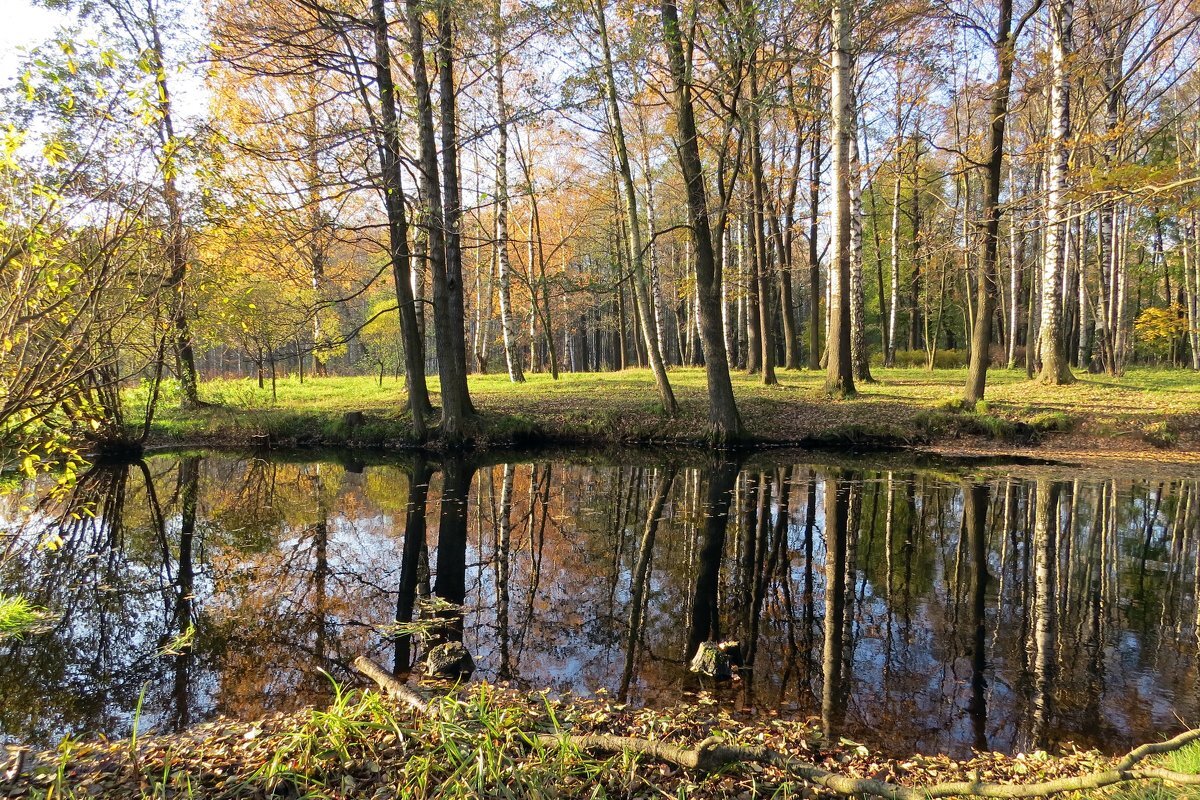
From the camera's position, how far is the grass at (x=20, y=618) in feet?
18.3

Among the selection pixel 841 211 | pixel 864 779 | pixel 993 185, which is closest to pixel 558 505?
pixel 864 779

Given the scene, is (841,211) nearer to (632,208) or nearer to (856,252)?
(856,252)

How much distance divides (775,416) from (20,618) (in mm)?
13673

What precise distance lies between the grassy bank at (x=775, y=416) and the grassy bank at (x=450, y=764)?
37.5 feet

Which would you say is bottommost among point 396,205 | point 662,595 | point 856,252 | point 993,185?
point 662,595

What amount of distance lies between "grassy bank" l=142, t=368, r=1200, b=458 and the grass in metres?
9.47

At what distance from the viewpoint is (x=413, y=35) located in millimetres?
12227

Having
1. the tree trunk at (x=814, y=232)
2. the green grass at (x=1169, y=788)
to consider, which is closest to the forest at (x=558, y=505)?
the green grass at (x=1169, y=788)

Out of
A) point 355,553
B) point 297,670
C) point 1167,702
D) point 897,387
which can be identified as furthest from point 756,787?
point 897,387

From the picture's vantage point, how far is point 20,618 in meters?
5.77

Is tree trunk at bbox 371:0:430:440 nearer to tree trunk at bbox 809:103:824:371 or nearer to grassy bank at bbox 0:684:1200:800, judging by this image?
grassy bank at bbox 0:684:1200:800

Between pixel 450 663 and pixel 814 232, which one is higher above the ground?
pixel 814 232

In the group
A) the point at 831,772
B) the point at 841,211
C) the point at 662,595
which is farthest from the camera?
the point at 841,211

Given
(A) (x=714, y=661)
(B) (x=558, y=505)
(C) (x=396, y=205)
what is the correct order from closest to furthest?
(A) (x=714, y=661) < (B) (x=558, y=505) < (C) (x=396, y=205)
